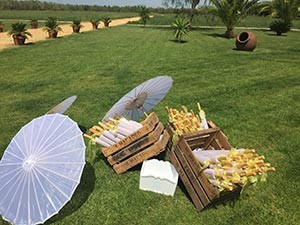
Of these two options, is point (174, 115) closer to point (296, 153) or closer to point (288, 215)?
point (288, 215)

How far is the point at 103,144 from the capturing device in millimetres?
5211

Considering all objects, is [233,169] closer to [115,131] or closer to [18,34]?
[115,131]

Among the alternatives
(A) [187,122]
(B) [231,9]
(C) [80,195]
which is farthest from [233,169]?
(B) [231,9]

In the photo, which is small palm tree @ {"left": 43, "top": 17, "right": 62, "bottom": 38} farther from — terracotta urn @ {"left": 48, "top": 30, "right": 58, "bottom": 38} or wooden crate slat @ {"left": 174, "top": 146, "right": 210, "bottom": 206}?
wooden crate slat @ {"left": 174, "top": 146, "right": 210, "bottom": 206}

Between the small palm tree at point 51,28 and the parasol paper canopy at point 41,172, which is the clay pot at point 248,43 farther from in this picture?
the small palm tree at point 51,28

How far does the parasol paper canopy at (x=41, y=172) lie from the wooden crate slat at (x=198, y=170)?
1.66 metres

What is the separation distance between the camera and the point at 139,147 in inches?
192

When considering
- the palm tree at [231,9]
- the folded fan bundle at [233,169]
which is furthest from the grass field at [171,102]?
the palm tree at [231,9]

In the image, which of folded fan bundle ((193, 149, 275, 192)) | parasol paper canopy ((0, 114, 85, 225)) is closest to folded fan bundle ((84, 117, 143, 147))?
parasol paper canopy ((0, 114, 85, 225))

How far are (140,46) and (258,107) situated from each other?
13587mm

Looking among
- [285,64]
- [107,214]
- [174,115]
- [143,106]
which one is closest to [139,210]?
[107,214]

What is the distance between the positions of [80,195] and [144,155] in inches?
51.1

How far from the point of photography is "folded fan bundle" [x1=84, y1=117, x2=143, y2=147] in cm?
507

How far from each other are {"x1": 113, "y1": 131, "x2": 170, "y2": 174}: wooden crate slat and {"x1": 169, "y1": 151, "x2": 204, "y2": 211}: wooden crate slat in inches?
9.2
